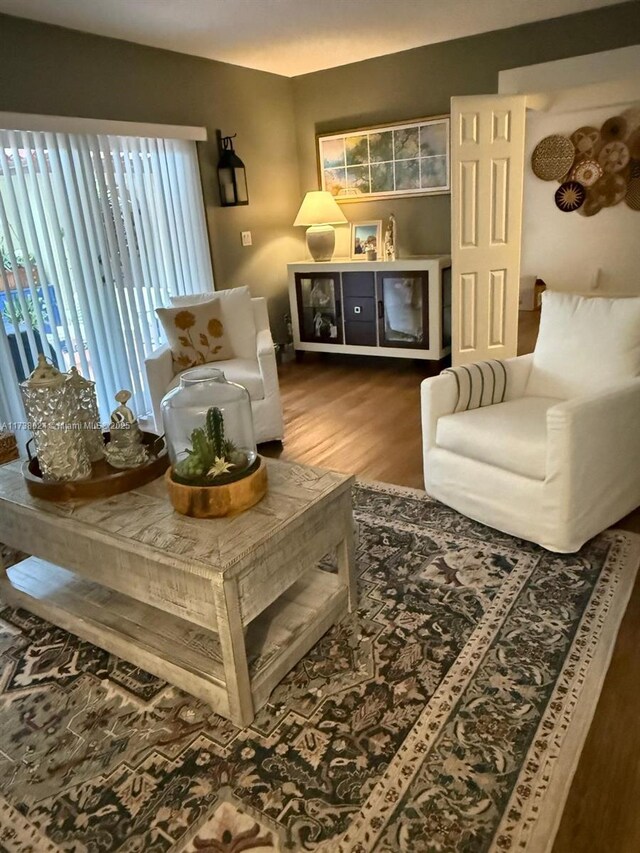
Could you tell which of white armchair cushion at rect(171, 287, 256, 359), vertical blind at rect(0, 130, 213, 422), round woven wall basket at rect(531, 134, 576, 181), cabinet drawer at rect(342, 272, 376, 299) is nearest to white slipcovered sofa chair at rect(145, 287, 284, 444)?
white armchair cushion at rect(171, 287, 256, 359)

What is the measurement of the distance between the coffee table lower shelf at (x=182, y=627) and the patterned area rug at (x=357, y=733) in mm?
75

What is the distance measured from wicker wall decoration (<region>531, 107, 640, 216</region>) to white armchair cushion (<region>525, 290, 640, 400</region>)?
438cm

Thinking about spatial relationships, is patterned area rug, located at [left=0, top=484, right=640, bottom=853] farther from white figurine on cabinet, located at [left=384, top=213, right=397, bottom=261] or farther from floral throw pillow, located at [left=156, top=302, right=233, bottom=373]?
white figurine on cabinet, located at [left=384, top=213, right=397, bottom=261]

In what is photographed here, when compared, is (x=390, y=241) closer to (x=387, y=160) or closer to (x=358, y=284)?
(x=358, y=284)

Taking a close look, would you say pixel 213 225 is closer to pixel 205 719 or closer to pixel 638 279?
pixel 205 719

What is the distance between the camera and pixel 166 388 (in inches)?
136

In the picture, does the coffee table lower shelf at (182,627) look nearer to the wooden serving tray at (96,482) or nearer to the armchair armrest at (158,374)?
the wooden serving tray at (96,482)

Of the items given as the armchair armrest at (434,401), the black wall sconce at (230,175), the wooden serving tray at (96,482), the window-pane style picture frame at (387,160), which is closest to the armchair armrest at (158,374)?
the wooden serving tray at (96,482)

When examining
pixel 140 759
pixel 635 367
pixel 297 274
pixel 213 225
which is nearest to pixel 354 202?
pixel 297 274

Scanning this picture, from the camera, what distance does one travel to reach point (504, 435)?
2371mm

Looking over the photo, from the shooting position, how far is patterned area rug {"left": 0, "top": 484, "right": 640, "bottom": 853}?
4.47ft

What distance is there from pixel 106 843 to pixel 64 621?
0.77 meters

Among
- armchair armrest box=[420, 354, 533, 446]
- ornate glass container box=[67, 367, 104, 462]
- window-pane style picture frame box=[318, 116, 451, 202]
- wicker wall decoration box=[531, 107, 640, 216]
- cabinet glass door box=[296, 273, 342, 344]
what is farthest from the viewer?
wicker wall decoration box=[531, 107, 640, 216]

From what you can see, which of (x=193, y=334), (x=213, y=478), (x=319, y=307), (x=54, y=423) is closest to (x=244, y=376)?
(x=193, y=334)
